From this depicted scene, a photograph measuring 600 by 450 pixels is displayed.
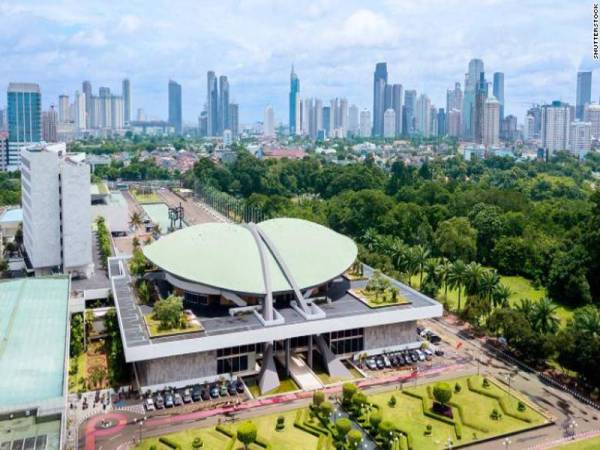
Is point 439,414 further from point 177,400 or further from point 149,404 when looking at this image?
point 149,404

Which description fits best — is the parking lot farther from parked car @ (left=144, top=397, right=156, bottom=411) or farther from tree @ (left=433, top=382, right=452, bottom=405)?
tree @ (left=433, top=382, right=452, bottom=405)

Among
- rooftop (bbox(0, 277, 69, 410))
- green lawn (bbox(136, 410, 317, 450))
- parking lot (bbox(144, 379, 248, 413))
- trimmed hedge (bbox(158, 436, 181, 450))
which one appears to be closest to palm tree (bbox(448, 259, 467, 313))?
parking lot (bbox(144, 379, 248, 413))

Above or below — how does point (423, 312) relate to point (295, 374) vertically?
above

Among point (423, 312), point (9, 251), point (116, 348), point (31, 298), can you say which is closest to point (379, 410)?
point (423, 312)

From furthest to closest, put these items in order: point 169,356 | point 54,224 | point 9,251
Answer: point 9,251, point 54,224, point 169,356

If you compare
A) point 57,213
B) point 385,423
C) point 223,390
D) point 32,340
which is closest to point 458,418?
point 385,423

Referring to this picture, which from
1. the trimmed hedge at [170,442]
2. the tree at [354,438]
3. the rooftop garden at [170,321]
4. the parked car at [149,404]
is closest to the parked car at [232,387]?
the rooftop garden at [170,321]

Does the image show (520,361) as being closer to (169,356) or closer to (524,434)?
(524,434)
